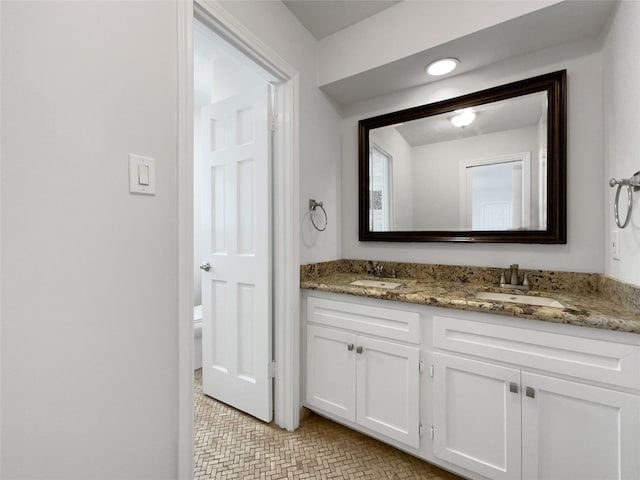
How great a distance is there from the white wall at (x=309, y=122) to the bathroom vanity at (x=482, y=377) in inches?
19.2

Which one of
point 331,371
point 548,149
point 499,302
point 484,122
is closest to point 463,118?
point 484,122

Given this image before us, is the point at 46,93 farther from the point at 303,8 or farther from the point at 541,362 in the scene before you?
the point at 541,362

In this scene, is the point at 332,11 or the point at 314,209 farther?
the point at 314,209

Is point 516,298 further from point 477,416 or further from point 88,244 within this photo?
point 88,244

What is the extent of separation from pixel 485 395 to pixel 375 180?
1432mm

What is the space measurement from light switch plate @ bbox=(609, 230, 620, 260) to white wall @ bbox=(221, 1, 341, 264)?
1.50 m

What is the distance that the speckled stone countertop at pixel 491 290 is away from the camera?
102 centimetres

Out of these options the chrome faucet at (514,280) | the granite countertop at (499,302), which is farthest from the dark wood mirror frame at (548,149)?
the granite countertop at (499,302)

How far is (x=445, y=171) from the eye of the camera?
1831 mm

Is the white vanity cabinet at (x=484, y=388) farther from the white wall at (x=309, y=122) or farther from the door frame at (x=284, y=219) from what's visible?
the white wall at (x=309, y=122)

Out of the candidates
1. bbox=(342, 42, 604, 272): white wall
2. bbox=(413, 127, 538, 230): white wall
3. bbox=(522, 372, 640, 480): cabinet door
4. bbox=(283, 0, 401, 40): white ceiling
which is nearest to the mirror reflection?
bbox=(413, 127, 538, 230): white wall

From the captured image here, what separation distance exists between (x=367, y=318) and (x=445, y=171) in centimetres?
107

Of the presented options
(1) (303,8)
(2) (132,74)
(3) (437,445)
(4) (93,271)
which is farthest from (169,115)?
(3) (437,445)

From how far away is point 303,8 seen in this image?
1.67 m
